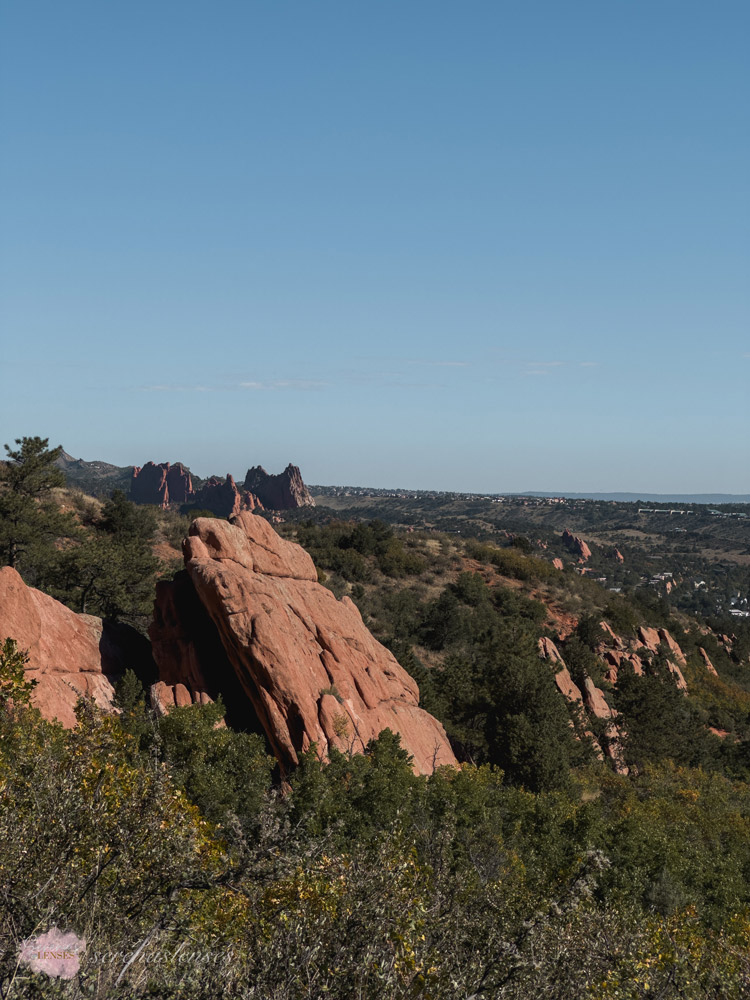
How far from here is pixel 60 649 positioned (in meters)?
33.0

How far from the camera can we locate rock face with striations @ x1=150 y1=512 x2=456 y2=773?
31.0 meters

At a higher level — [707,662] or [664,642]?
[664,642]

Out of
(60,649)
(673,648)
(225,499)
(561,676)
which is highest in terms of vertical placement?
(225,499)

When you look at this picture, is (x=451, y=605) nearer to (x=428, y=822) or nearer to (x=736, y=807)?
(x=736, y=807)

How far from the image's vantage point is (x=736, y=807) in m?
40.2

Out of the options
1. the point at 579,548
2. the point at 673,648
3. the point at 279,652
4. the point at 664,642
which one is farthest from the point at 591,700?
the point at 579,548

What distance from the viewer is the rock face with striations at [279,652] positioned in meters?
31.0

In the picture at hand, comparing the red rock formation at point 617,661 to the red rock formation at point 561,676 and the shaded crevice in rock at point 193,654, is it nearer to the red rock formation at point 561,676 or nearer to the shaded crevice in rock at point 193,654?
the red rock formation at point 561,676

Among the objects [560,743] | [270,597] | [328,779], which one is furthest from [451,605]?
[328,779]

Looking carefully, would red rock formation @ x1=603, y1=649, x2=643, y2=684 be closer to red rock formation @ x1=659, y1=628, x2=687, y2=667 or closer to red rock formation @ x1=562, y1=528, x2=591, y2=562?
red rock formation @ x1=659, y1=628, x2=687, y2=667

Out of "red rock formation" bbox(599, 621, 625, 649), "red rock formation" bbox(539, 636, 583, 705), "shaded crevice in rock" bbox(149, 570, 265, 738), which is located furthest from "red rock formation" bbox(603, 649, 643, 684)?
"shaded crevice in rock" bbox(149, 570, 265, 738)

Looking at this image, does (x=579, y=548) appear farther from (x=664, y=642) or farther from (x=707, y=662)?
(x=664, y=642)

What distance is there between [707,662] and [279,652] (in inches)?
2497

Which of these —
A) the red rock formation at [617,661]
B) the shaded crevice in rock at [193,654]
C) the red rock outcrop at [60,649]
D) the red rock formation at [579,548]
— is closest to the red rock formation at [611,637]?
the red rock formation at [617,661]
